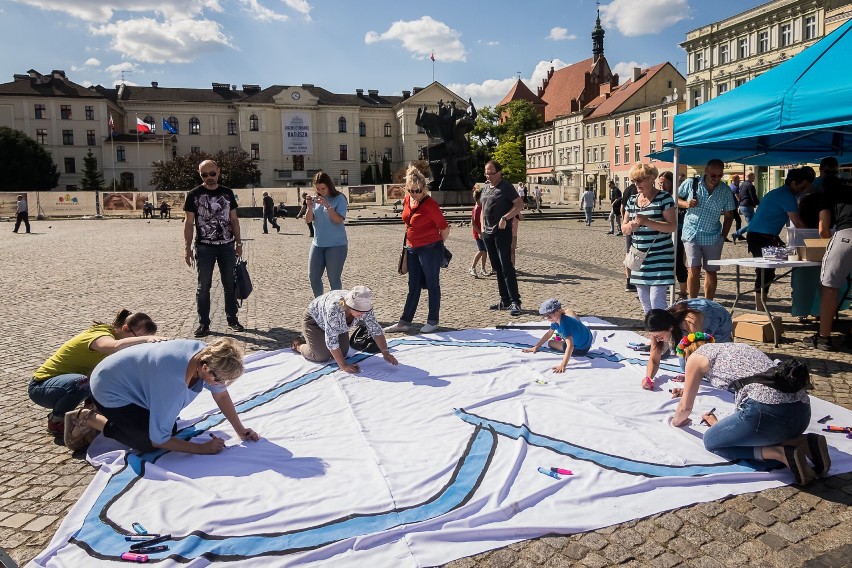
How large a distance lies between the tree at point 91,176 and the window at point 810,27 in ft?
224

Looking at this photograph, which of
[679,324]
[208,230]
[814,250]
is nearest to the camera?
[679,324]

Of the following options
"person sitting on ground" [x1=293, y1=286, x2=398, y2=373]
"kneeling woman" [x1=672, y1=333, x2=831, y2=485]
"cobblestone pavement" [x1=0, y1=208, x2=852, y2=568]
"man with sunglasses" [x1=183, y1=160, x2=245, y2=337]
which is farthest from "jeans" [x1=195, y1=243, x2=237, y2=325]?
"kneeling woman" [x1=672, y1=333, x2=831, y2=485]

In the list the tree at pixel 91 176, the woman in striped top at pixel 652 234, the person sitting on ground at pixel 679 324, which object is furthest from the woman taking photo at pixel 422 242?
the tree at pixel 91 176

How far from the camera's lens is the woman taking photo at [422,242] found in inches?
301

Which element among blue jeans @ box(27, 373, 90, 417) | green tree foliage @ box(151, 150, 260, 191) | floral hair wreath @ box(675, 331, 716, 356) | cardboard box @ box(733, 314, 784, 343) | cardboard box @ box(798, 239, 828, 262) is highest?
green tree foliage @ box(151, 150, 260, 191)

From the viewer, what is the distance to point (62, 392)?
4.63 meters

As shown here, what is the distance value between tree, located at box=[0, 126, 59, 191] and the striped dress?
247 feet

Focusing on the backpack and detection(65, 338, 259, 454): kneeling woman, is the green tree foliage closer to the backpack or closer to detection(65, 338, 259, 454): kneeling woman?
detection(65, 338, 259, 454): kneeling woman

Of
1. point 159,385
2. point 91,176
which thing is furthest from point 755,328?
point 91,176

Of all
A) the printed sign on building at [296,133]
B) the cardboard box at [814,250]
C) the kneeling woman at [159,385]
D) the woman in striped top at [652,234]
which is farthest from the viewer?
the printed sign on building at [296,133]

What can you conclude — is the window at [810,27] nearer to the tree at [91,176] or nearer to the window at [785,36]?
the window at [785,36]

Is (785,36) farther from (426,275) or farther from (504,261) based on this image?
(426,275)

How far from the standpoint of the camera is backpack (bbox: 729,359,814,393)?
12.0 ft

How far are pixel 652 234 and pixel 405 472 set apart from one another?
418cm
